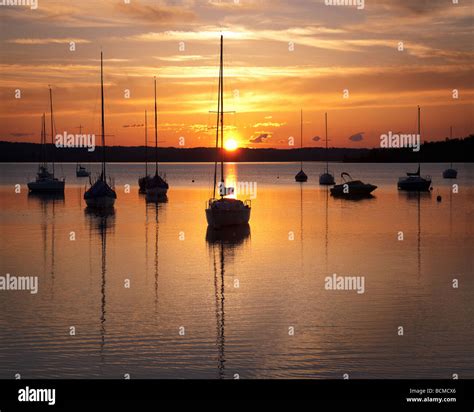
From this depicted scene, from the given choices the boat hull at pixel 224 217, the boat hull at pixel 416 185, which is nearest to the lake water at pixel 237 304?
the boat hull at pixel 224 217

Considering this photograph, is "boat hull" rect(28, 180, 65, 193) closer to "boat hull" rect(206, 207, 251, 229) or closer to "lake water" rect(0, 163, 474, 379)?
"lake water" rect(0, 163, 474, 379)

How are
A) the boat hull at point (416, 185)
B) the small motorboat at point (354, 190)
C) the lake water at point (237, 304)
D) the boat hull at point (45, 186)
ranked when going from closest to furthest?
the lake water at point (237, 304) < the small motorboat at point (354, 190) < the boat hull at point (45, 186) < the boat hull at point (416, 185)

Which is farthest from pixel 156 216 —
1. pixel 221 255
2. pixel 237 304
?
pixel 237 304

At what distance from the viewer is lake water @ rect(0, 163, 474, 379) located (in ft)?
56.8

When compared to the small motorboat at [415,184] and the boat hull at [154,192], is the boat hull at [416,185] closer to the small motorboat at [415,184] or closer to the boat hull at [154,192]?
the small motorboat at [415,184]

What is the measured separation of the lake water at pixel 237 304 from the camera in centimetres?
1731

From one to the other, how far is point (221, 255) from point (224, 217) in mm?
9497

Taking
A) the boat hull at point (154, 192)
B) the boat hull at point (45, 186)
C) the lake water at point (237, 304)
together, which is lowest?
the lake water at point (237, 304)

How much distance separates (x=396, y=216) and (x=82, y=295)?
39463 millimetres

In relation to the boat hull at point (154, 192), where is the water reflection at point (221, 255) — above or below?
below

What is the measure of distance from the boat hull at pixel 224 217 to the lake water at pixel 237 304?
810 mm

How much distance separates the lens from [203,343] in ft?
62.5

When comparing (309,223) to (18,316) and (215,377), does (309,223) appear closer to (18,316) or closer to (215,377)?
(18,316)
